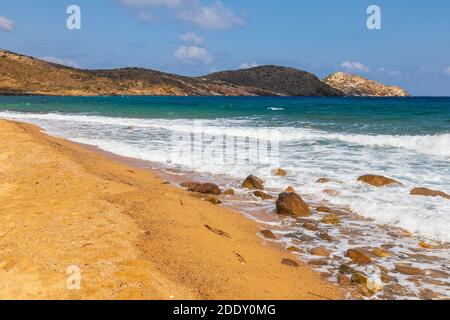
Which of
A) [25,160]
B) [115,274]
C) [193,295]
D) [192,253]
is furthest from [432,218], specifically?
[25,160]

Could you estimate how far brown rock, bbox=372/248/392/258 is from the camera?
6.38m

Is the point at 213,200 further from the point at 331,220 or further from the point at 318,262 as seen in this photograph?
the point at 318,262

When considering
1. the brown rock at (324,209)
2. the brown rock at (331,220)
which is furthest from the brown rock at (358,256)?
the brown rock at (324,209)

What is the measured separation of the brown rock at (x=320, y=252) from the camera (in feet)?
21.0

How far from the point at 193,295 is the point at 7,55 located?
13904 centimetres

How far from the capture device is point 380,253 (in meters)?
6.42

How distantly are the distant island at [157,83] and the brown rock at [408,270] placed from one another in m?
107

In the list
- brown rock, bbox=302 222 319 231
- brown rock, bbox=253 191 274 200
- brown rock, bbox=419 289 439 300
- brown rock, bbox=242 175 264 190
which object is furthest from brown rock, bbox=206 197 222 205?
brown rock, bbox=419 289 439 300

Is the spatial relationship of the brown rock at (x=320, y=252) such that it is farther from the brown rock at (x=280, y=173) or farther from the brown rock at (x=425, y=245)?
the brown rock at (x=280, y=173)

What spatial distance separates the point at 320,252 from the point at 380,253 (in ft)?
3.16

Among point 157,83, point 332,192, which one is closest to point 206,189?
point 332,192

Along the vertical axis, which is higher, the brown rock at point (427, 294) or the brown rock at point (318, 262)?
the brown rock at point (318, 262)

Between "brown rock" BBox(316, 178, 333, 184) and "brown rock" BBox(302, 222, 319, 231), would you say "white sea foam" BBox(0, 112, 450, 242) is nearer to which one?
"brown rock" BBox(316, 178, 333, 184)
